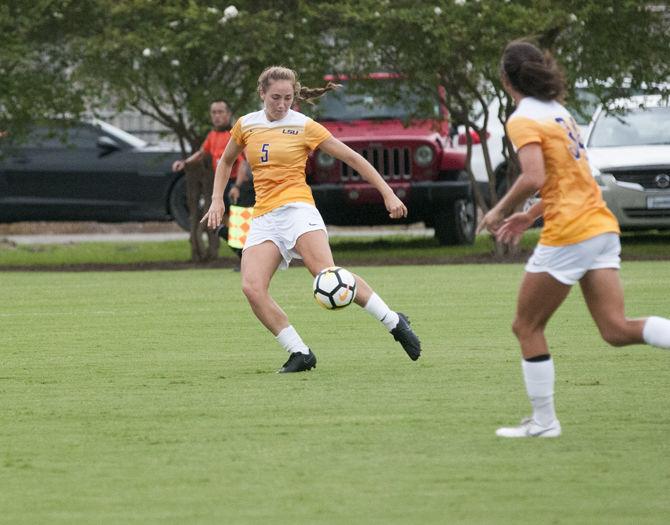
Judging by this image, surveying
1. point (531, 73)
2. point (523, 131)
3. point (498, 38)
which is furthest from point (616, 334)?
point (498, 38)

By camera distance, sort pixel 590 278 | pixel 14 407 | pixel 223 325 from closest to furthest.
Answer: pixel 590 278 < pixel 14 407 < pixel 223 325

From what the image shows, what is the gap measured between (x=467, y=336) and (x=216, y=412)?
161 inches

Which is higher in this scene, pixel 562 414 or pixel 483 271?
pixel 562 414

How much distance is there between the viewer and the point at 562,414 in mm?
8078

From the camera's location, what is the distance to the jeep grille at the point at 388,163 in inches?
878

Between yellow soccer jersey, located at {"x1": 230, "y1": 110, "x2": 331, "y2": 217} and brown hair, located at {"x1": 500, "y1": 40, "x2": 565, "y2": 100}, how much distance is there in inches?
123

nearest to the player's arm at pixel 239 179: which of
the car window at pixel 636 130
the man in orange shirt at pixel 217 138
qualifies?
the man in orange shirt at pixel 217 138

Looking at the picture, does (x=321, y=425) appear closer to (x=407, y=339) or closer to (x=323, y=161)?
(x=407, y=339)

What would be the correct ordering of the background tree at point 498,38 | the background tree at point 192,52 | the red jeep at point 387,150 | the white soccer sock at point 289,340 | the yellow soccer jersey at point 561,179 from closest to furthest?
1. the yellow soccer jersey at point 561,179
2. the white soccer sock at point 289,340
3. the background tree at point 498,38
4. the background tree at point 192,52
5. the red jeep at point 387,150

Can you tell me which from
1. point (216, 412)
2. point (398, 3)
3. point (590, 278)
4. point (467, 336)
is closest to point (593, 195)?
point (590, 278)

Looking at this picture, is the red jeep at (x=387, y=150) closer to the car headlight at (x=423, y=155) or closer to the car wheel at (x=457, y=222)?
the car headlight at (x=423, y=155)

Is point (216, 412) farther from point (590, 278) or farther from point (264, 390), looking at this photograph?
point (590, 278)

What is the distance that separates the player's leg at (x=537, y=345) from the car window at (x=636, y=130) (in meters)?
15.4

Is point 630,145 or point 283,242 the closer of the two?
point 283,242
